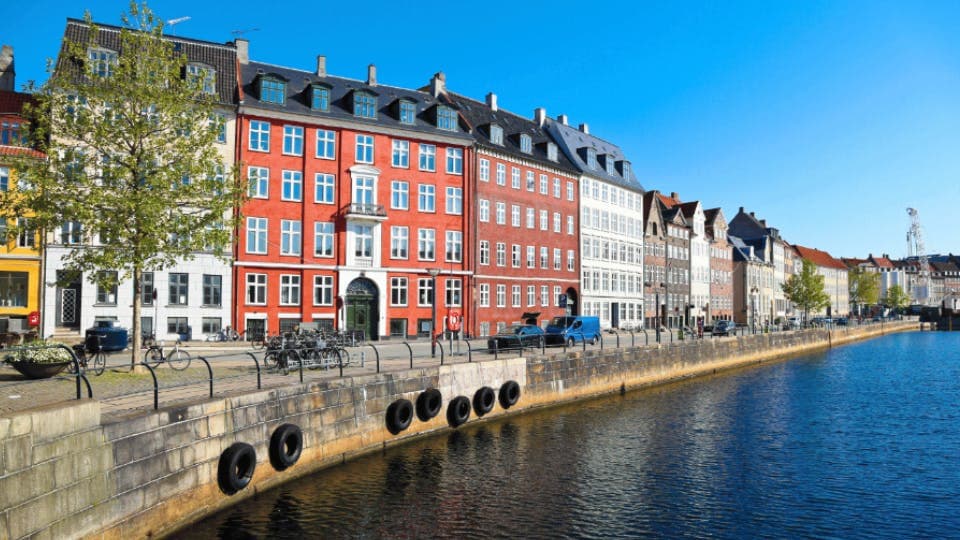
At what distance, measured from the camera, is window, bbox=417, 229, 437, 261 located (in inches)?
1912

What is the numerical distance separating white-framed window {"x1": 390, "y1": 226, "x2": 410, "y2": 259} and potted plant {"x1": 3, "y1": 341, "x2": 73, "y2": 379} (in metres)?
29.5

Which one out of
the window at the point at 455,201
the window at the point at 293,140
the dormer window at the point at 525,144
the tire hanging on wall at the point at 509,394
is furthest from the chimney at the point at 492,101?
the tire hanging on wall at the point at 509,394

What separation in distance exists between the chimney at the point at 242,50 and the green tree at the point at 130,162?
2513cm

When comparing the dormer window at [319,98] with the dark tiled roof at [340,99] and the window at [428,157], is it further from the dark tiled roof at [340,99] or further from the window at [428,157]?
the window at [428,157]

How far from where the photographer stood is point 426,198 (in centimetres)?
4912

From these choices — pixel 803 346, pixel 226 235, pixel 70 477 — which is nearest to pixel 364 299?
pixel 226 235

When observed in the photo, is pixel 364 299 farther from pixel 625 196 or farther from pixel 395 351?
pixel 625 196

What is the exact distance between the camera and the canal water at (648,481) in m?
14.1

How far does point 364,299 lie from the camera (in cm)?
4600

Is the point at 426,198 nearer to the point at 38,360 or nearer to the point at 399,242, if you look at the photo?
the point at 399,242

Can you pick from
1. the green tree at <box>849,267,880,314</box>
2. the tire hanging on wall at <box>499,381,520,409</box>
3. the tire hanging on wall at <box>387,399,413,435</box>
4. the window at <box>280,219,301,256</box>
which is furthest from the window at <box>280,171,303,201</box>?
the green tree at <box>849,267,880,314</box>

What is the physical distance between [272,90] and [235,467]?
3358cm

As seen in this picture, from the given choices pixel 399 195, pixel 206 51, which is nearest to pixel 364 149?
pixel 399 195

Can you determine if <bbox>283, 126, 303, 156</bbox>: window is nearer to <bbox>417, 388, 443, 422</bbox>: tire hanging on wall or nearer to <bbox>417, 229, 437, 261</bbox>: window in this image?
<bbox>417, 229, 437, 261</bbox>: window
